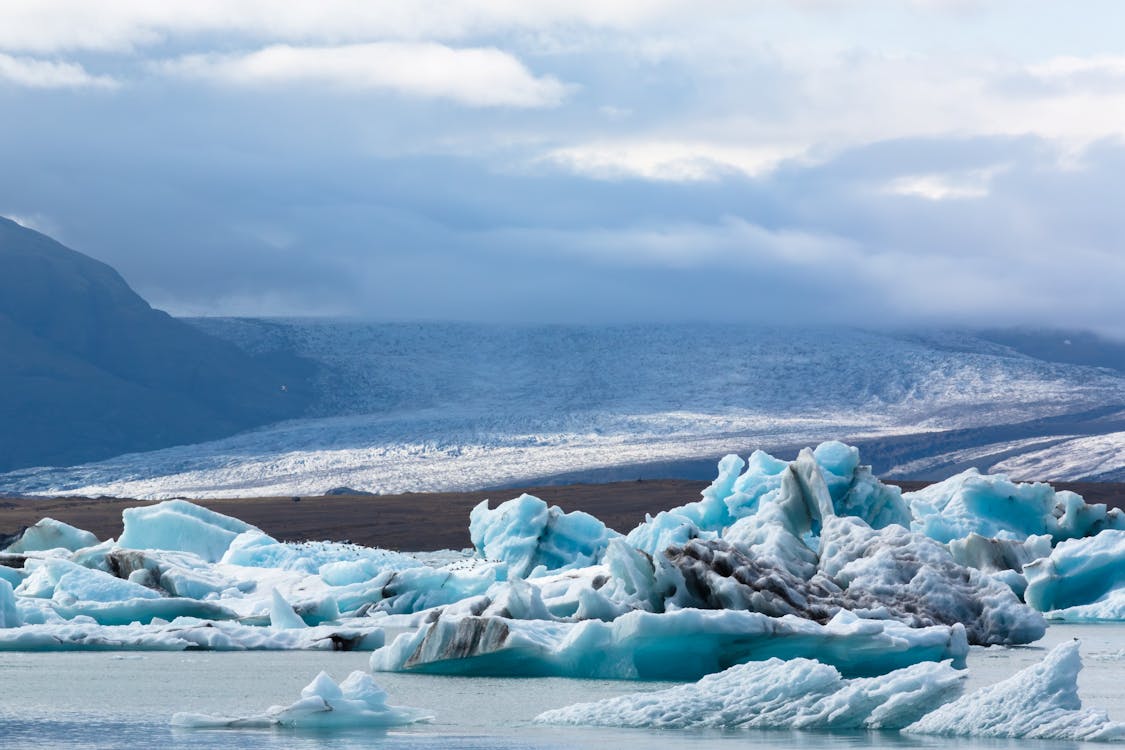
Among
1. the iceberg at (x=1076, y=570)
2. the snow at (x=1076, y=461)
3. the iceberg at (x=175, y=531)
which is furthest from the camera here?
the snow at (x=1076, y=461)

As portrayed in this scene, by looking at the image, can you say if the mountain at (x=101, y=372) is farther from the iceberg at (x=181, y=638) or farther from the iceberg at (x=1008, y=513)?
the iceberg at (x=181, y=638)

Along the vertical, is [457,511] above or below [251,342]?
below

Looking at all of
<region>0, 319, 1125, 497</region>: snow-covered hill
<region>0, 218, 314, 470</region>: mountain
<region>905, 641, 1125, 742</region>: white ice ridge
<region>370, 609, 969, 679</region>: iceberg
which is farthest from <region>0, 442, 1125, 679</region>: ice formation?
<region>0, 218, 314, 470</region>: mountain

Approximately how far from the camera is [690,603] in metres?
14.9

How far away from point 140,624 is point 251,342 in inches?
2698

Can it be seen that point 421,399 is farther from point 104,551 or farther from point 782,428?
point 104,551

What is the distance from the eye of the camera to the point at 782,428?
2586 inches

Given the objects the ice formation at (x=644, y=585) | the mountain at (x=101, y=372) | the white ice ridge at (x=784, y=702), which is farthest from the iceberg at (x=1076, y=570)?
the mountain at (x=101, y=372)

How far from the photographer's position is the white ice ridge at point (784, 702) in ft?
32.1

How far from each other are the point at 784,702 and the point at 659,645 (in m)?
2.93

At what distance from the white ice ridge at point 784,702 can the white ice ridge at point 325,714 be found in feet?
3.34

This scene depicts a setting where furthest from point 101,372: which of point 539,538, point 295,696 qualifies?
point 295,696

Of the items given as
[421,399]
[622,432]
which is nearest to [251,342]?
[421,399]

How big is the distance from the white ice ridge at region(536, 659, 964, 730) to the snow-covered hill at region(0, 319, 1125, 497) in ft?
155
